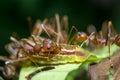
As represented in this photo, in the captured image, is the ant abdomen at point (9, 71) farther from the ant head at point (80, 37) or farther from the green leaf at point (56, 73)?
the ant head at point (80, 37)

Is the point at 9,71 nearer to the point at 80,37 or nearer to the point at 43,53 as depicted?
the point at 43,53

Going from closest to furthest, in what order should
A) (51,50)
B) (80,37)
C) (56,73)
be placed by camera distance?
(56,73) → (51,50) → (80,37)

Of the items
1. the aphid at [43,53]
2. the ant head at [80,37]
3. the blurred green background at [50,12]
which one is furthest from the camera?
the blurred green background at [50,12]

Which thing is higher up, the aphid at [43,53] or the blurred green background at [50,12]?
the blurred green background at [50,12]

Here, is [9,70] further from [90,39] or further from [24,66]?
[90,39]

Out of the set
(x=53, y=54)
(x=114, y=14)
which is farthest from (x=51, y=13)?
(x=53, y=54)

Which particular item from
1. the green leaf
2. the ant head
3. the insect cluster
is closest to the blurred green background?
the insect cluster

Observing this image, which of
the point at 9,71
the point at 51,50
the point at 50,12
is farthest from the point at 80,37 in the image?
the point at 50,12

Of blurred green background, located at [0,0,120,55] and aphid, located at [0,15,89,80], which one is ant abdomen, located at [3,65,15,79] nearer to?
aphid, located at [0,15,89,80]

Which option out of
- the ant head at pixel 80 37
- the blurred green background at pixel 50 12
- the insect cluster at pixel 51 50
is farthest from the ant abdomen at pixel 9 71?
the blurred green background at pixel 50 12
